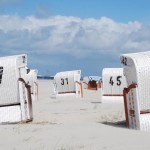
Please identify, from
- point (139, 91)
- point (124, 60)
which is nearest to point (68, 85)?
point (124, 60)

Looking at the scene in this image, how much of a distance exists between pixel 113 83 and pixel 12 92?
10915 mm

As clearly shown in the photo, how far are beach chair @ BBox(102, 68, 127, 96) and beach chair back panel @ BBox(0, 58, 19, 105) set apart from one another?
35.2ft

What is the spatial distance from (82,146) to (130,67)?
3.70m

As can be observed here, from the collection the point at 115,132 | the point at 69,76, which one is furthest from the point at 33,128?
the point at 69,76

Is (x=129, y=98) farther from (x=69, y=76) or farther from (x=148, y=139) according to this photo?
(x=69, y=76)

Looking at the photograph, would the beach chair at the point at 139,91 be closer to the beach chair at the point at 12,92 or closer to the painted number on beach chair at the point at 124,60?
the painted number on beach chair at the point at 124,60

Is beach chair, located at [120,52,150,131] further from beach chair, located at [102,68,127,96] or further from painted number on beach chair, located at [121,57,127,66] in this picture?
beach chair, located at [102,68,127,96]

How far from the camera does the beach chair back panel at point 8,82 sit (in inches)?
544

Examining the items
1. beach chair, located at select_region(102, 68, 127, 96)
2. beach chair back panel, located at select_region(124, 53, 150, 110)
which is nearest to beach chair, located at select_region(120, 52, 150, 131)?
beach chair back panel, located at select_region(124, 53, 150, 110)

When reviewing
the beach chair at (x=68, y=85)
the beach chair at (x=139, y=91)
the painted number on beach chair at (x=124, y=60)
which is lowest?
the beach chair at (x=139, y=91)

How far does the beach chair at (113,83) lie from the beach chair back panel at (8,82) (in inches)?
422

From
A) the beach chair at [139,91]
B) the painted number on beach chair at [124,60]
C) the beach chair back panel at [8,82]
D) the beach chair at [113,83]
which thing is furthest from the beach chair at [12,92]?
the beach chair at [113,83]

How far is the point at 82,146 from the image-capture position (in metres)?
8.73

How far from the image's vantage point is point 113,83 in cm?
2420
